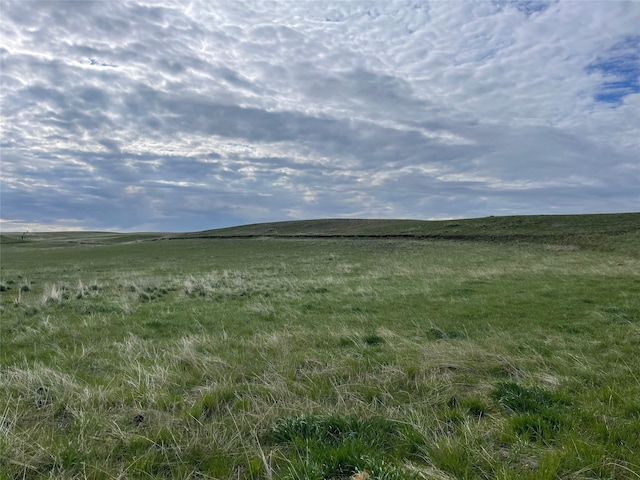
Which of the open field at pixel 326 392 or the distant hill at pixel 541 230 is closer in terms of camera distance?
the open field at pixel 326 392

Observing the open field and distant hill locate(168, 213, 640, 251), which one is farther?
distant hill locate(168, 213, 640, 251)

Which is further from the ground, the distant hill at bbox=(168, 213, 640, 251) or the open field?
the distant hill at bbox=(168, 213, 640, 251)

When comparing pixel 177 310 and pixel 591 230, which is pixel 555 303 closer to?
pixel 177 310

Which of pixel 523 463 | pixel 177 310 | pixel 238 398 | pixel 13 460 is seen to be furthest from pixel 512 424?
pixel 177 310

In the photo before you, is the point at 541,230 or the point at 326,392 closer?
the point at 326,392

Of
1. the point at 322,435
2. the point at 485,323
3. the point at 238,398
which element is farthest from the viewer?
the point at 485,323

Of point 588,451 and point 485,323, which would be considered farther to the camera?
point 485,323

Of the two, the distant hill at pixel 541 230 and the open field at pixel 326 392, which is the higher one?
the distant hill at pixel 541 230

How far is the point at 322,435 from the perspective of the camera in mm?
4375

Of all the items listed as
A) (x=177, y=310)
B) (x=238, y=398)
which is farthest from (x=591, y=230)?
(x=238, y=398)

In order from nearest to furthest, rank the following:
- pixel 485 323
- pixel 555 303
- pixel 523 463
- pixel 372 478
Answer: pixel 372 478 → pixel 523 463 → pixel 485 323 → pixel 555 303

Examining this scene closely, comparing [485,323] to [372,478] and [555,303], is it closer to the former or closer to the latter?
[555,303]

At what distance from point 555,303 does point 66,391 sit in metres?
13.4

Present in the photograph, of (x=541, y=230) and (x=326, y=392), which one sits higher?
(x=541, y=230)
